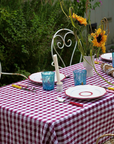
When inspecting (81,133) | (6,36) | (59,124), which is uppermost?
(6,36)

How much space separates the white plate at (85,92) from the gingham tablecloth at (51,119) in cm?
3

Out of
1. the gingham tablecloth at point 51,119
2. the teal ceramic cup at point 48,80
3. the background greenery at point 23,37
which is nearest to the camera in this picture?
the gingham tablecloth at point 51,119

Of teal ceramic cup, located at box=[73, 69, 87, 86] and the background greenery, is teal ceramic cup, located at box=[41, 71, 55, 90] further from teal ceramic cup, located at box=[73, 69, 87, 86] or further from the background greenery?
the background greenery

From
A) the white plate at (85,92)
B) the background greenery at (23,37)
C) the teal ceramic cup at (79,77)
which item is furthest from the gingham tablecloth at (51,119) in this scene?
the background greenery at (23,37)

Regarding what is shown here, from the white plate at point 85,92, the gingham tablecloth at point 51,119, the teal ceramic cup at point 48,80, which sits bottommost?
the gingham tablecloth at point 51,119

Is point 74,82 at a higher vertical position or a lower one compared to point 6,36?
lower

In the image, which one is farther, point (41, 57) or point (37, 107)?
point (41, 57)

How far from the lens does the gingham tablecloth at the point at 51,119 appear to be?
1.27m

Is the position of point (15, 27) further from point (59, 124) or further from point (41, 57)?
point (59, 124)

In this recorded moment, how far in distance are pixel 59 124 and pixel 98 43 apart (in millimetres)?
562

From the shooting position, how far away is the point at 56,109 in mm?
1396

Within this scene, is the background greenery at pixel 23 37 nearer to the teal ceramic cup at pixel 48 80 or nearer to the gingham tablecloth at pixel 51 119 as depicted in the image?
the teal ceramic cup at pixel 48 80

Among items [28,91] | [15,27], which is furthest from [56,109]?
[15,27]

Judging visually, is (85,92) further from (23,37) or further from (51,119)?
(23,37)
